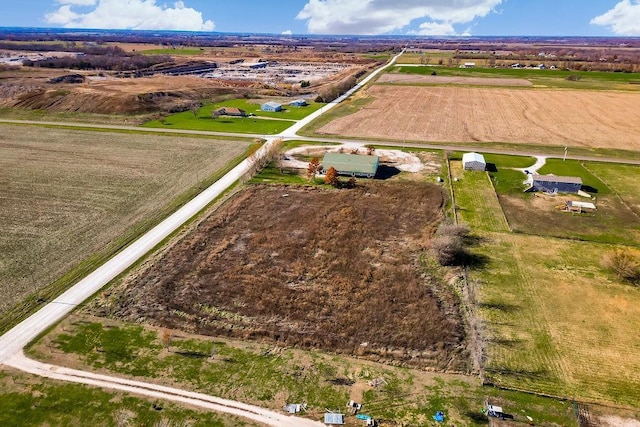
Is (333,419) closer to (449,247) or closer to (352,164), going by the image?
(449,247)

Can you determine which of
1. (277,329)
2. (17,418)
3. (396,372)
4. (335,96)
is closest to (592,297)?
(396,372)

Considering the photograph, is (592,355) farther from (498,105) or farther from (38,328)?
(498,105)

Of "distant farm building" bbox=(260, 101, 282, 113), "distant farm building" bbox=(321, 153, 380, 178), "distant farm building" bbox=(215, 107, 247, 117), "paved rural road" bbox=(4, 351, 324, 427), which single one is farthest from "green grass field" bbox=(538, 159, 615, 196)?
"distant farm building" bbox=(215, 107, 247, 117)

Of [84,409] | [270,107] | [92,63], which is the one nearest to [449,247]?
[84,409]

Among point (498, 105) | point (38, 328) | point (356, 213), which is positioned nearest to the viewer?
point (38, 328)

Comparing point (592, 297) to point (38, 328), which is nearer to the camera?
point (38, 328)
